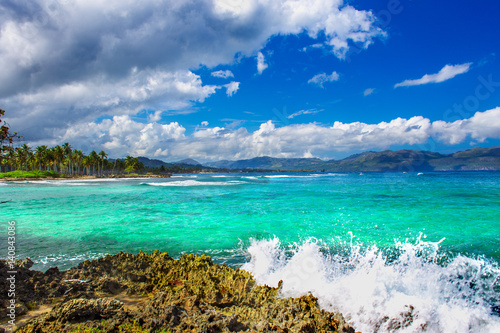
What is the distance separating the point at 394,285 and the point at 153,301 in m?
5.91

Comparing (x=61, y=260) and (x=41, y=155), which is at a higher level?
(x=41, y=155)

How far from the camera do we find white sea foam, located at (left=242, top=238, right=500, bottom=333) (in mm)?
5062

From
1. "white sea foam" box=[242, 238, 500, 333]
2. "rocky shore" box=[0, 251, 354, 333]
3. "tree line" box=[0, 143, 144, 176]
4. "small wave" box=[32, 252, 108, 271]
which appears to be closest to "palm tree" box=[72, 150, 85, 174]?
"tree line" box=[0, 143, 144, 176]

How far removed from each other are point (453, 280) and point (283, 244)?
569cm

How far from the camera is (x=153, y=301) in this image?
196 inches

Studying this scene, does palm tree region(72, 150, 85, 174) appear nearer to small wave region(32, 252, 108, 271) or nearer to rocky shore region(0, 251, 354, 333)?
small wave region(32, 252, 108, 271)

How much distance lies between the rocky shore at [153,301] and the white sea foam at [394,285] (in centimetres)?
93

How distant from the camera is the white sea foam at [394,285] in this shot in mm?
5062

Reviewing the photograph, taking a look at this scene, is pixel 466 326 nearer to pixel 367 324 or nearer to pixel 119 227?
pixel 367 324

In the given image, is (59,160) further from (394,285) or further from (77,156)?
(394,285)

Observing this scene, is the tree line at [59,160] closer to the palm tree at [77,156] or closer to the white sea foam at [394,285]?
the palm tree at [77,156]

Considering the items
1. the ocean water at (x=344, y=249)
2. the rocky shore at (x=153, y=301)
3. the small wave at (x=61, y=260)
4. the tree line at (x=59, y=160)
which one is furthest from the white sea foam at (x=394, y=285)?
the tree line at (x=59, y=160)

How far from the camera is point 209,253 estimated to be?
9734mm

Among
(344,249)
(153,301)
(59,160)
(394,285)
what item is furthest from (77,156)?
(394,285)
